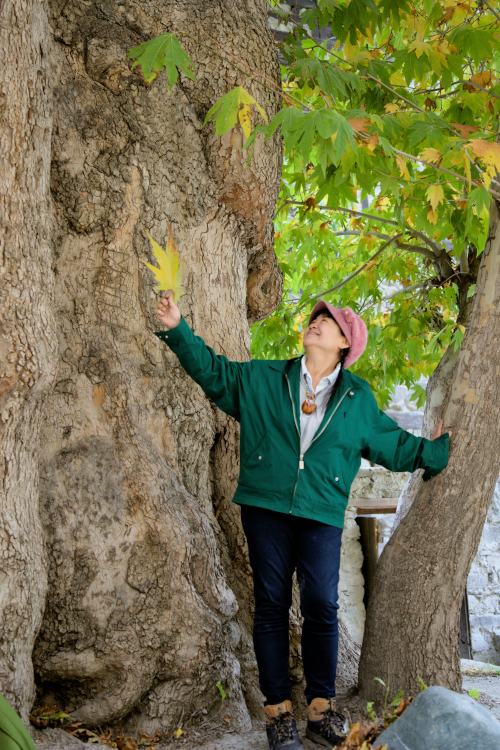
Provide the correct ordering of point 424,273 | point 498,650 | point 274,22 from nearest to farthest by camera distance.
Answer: point 274,22, point 424,273, point 498,650

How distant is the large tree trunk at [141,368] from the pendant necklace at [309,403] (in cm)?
64

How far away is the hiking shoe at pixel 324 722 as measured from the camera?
2.98m

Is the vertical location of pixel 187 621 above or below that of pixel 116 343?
below

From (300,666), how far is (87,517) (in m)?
1.23

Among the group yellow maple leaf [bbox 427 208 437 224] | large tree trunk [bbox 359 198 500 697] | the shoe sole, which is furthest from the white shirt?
yellow maple leaf [bbox 427 208 437 224]

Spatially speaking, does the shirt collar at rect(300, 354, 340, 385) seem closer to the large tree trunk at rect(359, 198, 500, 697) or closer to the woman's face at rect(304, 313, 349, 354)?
the woman's face at rect(304, 313, 349, 354)

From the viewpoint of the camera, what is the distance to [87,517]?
323cm

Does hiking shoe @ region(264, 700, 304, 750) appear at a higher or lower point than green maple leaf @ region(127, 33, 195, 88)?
lower

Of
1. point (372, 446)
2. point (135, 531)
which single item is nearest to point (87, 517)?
point (135, 531)

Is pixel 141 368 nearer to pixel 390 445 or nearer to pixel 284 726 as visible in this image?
pixel 390 445

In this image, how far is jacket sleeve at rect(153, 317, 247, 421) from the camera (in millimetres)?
2998

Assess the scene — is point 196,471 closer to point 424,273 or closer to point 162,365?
point 162,365

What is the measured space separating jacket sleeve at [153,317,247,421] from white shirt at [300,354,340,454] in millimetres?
241

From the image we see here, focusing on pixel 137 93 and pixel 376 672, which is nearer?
pixel 376 672
